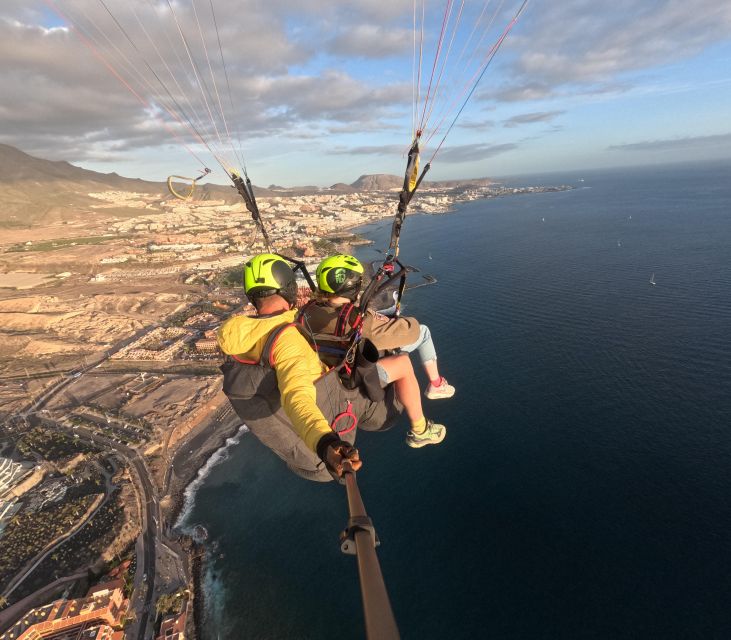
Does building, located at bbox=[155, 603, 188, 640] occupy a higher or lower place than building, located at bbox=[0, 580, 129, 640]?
lower

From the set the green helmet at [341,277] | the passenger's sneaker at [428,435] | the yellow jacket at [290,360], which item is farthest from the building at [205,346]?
the yellow jacket at [290,360]

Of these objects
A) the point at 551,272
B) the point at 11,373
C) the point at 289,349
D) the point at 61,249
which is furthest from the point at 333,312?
the point at 61,249

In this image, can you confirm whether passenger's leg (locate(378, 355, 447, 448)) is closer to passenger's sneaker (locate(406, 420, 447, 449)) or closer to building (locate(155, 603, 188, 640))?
passenger's sneaker (locate(406, 420, 447, 449))

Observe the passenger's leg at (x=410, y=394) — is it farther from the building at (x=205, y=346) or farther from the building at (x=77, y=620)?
the building at (x=205, y=346)

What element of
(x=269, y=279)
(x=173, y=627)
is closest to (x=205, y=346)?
(x=173, y=627)

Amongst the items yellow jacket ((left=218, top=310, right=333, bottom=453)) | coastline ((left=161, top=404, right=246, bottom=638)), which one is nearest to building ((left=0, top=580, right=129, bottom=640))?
coastline ((left=161, top=404, right=246, bottom=638))

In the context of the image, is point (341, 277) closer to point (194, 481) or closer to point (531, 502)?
point (531, 502)
